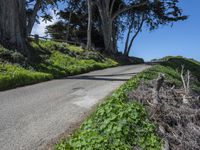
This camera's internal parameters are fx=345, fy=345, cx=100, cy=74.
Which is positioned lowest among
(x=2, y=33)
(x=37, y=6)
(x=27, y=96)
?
(x=27, y=96)

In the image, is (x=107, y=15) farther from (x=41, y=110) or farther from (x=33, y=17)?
(x=41, y=110)

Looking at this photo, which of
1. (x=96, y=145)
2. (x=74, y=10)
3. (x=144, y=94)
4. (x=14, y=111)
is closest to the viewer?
(x=96, y=145)

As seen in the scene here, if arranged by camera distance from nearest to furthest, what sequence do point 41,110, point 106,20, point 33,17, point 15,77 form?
point 41,110 → point 15,77 → point 33,17 → point 106,20

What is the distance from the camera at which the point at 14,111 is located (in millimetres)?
10000

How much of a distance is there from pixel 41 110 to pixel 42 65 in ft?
35.8

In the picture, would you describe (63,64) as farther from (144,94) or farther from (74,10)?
(74,10)

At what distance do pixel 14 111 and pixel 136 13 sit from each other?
41.3m

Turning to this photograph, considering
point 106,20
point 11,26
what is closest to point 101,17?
point 106,20

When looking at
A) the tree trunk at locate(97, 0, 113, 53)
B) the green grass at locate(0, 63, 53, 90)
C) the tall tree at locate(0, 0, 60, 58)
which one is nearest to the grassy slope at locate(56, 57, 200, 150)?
the green grass at locate(0, 63, 53, 90)

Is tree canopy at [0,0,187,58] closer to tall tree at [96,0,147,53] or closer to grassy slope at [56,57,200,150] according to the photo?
tall tree at [96,0,147,53]

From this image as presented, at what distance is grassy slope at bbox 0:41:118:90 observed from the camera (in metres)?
15.9

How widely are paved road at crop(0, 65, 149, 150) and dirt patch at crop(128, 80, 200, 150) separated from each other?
184cm

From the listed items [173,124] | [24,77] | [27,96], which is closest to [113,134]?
[173,124]

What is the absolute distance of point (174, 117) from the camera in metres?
9.27
